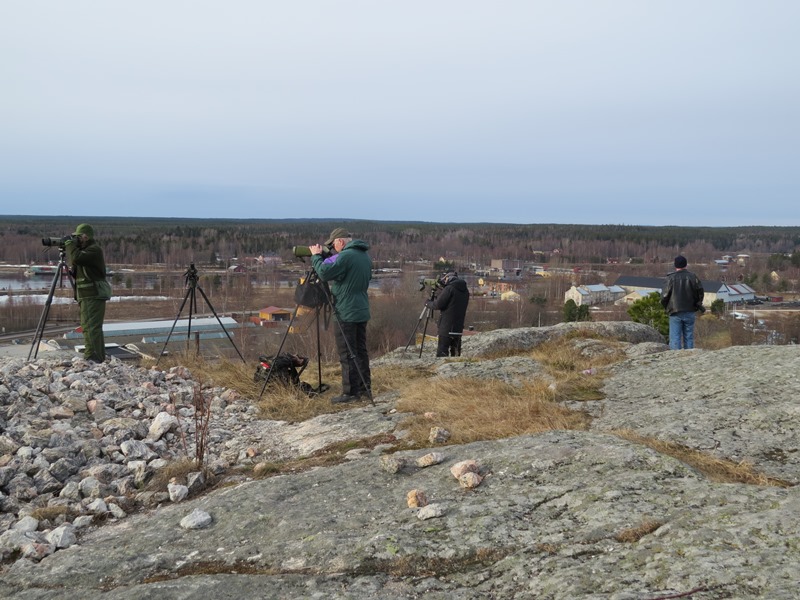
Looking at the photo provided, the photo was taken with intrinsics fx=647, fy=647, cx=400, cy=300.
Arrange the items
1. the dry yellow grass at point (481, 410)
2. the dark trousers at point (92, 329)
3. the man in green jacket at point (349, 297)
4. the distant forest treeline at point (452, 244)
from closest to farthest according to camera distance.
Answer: the dry yellow grass at point (481, 410) → the man in green jacket at point (349, 297) → the dark trousers at point (92, 329) → the distant forest treeline at point (452, 244)

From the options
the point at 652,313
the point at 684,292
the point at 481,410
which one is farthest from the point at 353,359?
the point at 652,313

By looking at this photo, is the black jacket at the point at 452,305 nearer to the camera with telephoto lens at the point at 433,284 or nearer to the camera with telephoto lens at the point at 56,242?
the camera with telephoto lens at the point at 433,284

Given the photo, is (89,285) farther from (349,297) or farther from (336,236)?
(349,297)

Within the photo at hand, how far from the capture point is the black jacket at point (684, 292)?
9.66 m

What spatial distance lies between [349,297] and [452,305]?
369cm

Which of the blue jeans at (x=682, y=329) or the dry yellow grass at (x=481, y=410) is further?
the blue jeans at (x=682, y=329)

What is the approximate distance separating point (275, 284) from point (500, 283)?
26675 millimetres

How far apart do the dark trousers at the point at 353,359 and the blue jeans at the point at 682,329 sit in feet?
17.1

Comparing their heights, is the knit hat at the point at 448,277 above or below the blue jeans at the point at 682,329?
above

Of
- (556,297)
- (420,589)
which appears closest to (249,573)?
(420,589)

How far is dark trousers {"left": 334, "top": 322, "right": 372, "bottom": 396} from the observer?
283 inches

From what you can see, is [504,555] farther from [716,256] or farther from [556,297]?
[716,256]

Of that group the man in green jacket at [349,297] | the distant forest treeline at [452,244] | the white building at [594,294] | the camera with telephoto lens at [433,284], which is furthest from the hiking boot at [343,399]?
the distant forest treeline at [452,244]

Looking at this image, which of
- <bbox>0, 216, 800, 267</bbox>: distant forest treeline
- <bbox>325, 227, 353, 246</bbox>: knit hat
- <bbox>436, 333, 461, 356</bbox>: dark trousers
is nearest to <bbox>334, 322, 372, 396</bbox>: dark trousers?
<bbox>325, 227, 353, 246</bbox>: knit hat
